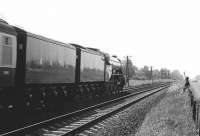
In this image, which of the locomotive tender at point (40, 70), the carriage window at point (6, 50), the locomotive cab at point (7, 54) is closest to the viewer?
the locomotive cab at point (7, 54)

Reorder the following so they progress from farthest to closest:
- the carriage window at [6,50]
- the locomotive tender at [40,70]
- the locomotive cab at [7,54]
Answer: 1. the locomotive tender at [40,70]
2. the carriage window at [6,50]
3. the locomotive cab at [7,54]

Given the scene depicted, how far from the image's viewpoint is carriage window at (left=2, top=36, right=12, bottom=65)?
494 inches

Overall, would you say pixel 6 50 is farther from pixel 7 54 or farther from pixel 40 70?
pixel 40 70

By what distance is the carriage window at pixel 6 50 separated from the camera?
12555 mm

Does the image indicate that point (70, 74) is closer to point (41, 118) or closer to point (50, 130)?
point (41, 118)

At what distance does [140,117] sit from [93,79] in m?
9.90

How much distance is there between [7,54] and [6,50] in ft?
0.51

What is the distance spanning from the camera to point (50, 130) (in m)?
11.8

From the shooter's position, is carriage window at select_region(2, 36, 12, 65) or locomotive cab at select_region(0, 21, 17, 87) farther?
carriage window at select_region(2, 36, 12, 65)

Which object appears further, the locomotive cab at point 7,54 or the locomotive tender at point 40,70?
the locomotive tender at point 40,70

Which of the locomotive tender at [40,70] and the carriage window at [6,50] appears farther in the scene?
the locomotive tender at [40,70]

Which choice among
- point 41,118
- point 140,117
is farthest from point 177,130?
point 41,118

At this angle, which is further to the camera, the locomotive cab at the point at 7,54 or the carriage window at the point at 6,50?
the carriage window at the point at 6,50

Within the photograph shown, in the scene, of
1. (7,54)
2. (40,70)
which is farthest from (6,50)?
(40,70)
